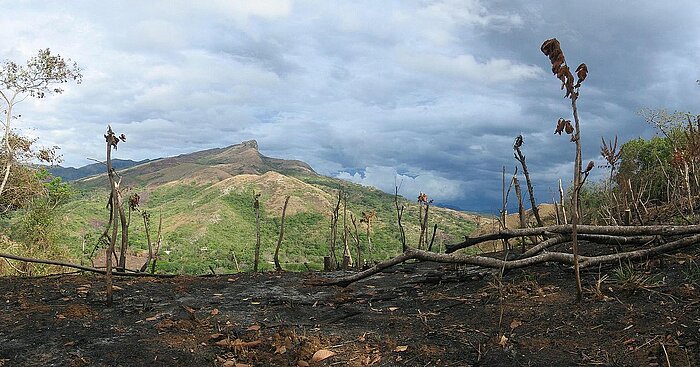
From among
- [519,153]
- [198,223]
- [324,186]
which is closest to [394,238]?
[198,223]

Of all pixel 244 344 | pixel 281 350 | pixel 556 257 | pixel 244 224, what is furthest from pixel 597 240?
pixel 244 224

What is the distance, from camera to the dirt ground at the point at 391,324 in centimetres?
373

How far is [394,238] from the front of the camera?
136 feet

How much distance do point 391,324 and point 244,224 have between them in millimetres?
53234

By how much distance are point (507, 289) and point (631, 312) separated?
1269mm

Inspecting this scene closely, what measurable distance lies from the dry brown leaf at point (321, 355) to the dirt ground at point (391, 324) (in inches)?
0.6

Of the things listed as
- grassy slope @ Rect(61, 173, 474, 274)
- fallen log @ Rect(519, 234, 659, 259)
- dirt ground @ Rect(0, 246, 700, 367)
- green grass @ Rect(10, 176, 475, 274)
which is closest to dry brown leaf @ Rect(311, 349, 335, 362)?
dirt ground @ Rect(0, 246, 700, 367)

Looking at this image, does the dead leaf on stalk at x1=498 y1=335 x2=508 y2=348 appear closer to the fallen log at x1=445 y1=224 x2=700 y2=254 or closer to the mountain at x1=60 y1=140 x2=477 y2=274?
the fallen log at x1=445 y1=224 x2=700 y2=254

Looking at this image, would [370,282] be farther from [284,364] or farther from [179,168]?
[179,168]

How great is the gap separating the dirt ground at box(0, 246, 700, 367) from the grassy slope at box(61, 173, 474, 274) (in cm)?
2763

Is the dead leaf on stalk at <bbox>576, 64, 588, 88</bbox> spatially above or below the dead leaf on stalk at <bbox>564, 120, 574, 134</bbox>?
above

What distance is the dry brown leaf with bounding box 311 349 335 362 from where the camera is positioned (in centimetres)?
398

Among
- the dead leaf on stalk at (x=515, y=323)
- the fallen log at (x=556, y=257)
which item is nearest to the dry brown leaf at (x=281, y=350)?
the dead leaf on stalk at (x=515, y=323)

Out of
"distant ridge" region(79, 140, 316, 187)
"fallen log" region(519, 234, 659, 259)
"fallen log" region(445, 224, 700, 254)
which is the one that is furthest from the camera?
"distant ridge" region(79, 140, 316, 187)
